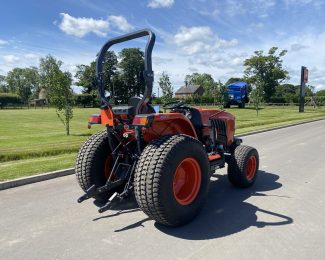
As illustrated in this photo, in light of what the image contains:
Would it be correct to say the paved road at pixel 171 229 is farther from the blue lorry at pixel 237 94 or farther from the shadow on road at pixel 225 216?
the blue lorry at pixel 237 94

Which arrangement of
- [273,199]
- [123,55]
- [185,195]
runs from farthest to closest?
[123,55]
[273,199]
[185,195]

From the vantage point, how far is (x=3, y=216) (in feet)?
15.3

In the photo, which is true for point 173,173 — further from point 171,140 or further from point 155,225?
point 155,225

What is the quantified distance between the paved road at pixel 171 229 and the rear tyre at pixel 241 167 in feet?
0.52

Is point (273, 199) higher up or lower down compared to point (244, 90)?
lower down

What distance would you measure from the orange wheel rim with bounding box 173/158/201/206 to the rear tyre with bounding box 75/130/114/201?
1158 mm

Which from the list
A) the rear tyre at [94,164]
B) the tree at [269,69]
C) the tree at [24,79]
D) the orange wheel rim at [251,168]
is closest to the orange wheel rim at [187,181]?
the rear tyre at [94,164]

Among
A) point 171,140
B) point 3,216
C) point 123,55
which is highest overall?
point 123,55

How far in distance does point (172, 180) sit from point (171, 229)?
62 cm

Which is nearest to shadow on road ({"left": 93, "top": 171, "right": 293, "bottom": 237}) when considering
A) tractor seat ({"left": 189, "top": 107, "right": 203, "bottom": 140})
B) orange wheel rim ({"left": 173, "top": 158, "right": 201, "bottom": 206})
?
orange wheel rim ({"left": 173, "top": 158, "right": 201, "bottom": 206})

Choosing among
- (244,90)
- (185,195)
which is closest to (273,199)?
(185,195)

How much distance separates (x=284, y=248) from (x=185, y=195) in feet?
4.61

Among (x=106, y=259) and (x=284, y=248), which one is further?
(x=284, y=248)

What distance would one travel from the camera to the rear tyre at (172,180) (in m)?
3.92
